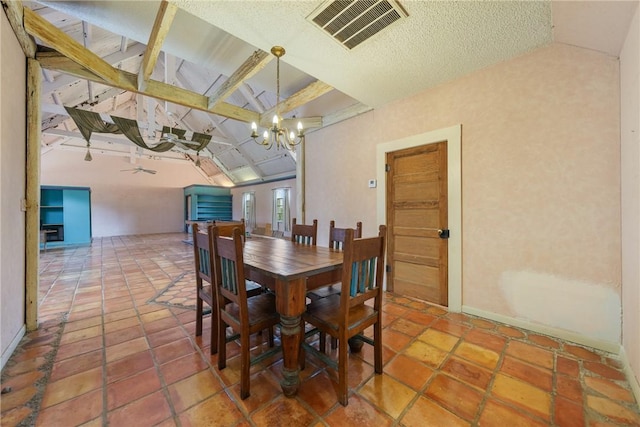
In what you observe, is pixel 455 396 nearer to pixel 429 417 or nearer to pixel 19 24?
pixel 429 417

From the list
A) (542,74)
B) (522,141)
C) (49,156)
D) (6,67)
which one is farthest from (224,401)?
(49,156)

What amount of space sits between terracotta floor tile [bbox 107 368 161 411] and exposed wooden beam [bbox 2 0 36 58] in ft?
8.67

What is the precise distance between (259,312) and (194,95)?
3.19 meters

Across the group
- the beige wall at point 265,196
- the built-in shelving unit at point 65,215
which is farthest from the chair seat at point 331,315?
the built-in shelving unit at point 65,215

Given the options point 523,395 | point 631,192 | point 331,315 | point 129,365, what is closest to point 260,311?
point 331,315

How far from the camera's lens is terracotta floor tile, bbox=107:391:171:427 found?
1.22 meters

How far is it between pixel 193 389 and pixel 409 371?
4.50 feet

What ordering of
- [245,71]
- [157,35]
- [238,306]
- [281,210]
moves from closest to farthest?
[238,306]
[157,35]
[245,71]
[281,210]

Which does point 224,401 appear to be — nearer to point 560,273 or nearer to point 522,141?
point 560,273

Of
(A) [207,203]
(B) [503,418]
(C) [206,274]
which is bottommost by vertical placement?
(B) [503,418]

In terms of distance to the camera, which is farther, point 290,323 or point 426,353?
point 426,353

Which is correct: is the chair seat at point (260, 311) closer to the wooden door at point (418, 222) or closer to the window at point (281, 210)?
the wooden door at point (418, 222)

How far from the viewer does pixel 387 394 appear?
55.8 inches

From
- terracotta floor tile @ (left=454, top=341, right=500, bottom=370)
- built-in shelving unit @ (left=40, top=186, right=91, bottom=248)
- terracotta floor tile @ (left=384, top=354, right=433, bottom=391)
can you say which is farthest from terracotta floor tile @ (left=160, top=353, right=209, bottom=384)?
built-in shelving unit @ (left=40, top=186, right=91, bottom=248)
